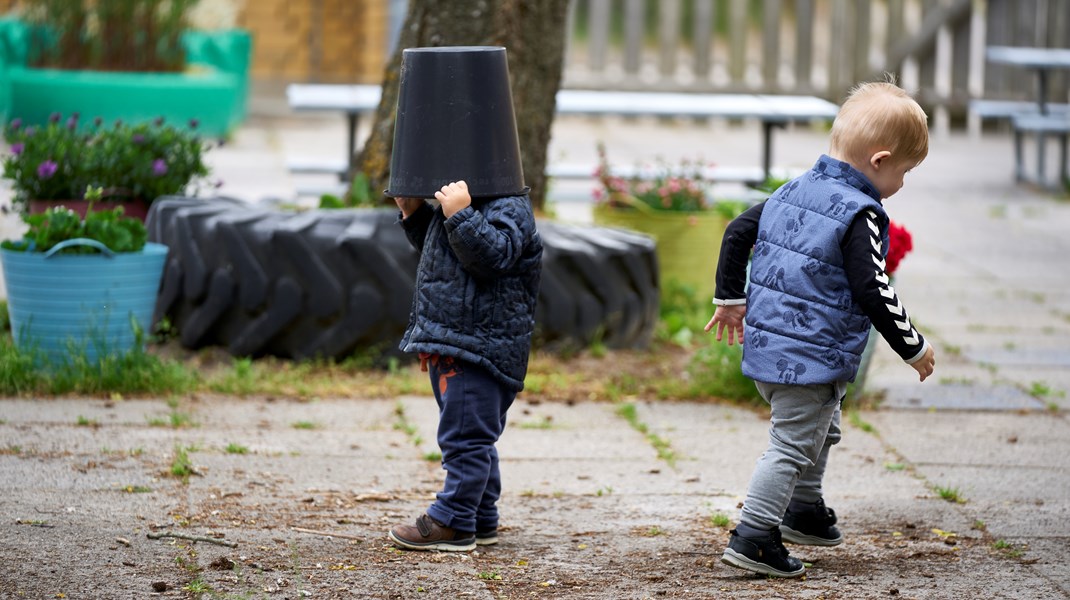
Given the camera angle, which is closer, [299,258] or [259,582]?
[259,582]

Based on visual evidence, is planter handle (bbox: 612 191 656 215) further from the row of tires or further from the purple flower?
the purple flower

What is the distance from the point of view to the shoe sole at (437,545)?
3.74m

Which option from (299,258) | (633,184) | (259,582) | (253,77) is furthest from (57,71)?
(259,582)

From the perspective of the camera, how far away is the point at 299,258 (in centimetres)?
568

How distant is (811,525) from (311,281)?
252 centimetres

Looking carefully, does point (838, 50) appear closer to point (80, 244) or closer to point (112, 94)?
point (112, 94)

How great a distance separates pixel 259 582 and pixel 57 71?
10.9 m

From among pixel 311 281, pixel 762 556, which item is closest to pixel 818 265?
pixel 762 556

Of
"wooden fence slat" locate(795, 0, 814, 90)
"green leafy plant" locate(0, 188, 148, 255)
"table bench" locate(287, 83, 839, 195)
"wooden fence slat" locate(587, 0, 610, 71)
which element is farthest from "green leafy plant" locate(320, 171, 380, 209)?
"wooden fence slat" locate(795, 0, 814, 90)

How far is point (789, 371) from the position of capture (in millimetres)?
3514

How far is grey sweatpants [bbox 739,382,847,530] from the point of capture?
359 cm

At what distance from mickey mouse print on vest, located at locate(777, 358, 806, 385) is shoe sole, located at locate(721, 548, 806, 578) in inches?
18.5

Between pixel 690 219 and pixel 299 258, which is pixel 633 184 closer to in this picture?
pixel 690 219

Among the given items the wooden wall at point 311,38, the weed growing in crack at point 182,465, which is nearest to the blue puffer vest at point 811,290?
the weed growing in crack at point 182,465
